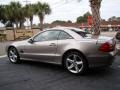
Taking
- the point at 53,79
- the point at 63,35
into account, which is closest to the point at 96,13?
the point at 63,35

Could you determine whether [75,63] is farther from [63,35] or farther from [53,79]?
[63,35]

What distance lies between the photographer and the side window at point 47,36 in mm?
7391

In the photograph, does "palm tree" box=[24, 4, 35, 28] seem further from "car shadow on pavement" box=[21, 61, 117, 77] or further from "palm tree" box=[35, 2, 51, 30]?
"car shadow on pavement" box=[21, 61, 117, 77]

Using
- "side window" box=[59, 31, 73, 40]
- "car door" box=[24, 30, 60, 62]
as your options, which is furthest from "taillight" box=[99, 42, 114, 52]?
"car door" box=[24, 30, 60, 62]

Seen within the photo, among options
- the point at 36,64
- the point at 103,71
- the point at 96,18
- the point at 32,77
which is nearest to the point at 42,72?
the point at 32,77

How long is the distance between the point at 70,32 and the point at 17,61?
2.69 m

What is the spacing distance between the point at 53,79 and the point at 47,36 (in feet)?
6.05

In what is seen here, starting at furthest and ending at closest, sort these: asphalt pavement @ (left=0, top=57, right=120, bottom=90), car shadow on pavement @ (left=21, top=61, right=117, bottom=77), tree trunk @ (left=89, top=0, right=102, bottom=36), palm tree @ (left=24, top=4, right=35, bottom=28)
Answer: palm tree @ (left=24, top=4, right=35, bottom=28)
tree trunk @ (left=89, top=0, right=102, bottom=36)
car shadow on pavement @ (left=21, top=61, right=117, bottom=77)
asphalt pavement @ (left=0, top=57, right=120, bottom=90)

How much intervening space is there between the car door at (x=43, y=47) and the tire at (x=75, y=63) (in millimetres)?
549

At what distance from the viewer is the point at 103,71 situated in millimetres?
7109

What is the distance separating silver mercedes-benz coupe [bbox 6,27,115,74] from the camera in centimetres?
630

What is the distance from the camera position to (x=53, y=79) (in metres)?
6.30

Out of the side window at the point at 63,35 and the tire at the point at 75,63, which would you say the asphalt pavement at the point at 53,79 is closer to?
the tire at the point at 75,63

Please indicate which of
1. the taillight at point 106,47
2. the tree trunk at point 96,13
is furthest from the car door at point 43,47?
the tree trunk at point 96,13
